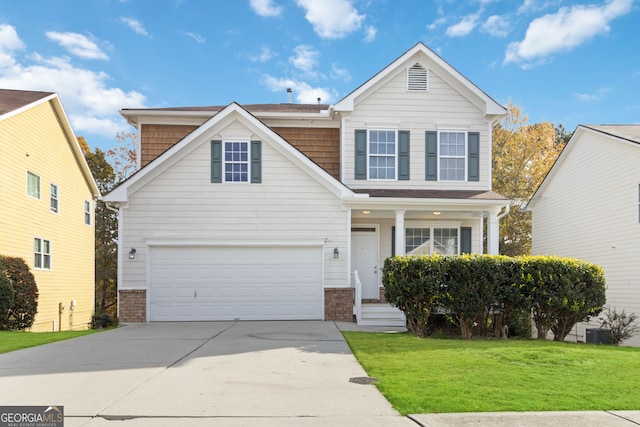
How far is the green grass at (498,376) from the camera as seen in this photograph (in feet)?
20.1

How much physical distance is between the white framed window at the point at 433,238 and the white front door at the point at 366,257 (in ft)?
3.66

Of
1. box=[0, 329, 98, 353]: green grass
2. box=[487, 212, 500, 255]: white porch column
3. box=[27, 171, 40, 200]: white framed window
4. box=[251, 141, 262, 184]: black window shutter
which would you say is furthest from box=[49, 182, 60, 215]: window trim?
box=[487, 212, 500, 255]: white porch column

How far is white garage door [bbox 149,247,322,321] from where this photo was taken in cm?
1622

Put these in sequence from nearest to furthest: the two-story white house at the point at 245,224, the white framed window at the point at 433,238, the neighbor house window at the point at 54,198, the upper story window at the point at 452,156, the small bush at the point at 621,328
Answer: the small bush at the point at 621,328, the two-story white house at the point at 245,224, the upper story window at the point at 452,156, the white framed window at the point at 433,238, the neighbor house window at the point at 54,198

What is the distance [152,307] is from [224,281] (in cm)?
215

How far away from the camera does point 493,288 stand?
11859 millimetres

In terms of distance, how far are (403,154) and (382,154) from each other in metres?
0.67

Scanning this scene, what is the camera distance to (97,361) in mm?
8766

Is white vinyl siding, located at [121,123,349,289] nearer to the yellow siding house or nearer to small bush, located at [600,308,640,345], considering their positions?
the yellow siding house

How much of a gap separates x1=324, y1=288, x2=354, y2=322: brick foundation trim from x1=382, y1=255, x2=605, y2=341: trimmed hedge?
410cm

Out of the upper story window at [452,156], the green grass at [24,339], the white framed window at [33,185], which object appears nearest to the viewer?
the green grass at [24,339]

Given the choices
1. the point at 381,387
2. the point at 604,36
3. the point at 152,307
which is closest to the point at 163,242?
the point at 152,307

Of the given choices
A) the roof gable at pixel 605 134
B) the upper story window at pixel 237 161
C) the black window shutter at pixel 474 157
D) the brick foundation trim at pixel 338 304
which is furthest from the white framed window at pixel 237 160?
the roof gable at pixel 605 134

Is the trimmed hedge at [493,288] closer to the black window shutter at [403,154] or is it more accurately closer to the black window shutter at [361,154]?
the black window shutter at [361,154]
